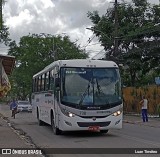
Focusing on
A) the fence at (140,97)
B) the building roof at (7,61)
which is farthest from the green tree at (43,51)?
the building roof at (7,61)

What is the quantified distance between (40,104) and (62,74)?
23.0 ft

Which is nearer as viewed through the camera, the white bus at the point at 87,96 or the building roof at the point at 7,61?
the white bus at the point at 87,96

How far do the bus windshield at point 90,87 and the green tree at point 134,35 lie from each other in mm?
22744

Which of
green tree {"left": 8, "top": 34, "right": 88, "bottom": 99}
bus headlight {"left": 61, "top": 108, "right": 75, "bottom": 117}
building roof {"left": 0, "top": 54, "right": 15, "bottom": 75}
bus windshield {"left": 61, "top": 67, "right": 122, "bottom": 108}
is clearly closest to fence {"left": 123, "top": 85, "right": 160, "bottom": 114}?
bus windshield {"left": 61, "top": 67, "right": 122, "bottom": 108}

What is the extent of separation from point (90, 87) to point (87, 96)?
42cm

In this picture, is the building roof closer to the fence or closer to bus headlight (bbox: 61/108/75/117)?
bus headlight (bbox: 61/108/75/117)

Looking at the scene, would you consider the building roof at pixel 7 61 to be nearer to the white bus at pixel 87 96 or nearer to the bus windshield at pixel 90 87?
the white bus at pixel 87 96

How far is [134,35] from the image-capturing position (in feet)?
140

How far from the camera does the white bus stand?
1719 centimetres

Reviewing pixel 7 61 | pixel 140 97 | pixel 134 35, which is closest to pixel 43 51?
pixel 134 35

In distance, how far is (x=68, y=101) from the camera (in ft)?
57.1

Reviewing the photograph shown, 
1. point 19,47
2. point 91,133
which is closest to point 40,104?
point 91,133

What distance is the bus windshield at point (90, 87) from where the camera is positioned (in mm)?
17375

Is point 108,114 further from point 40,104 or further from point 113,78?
point 40,104
